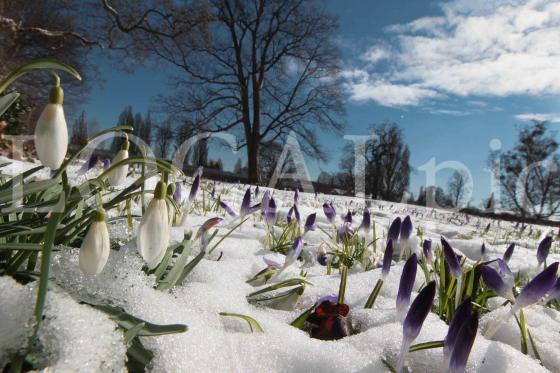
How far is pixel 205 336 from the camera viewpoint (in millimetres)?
731

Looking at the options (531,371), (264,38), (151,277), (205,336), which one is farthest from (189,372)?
(264,38)

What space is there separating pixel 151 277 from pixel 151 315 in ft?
0.45

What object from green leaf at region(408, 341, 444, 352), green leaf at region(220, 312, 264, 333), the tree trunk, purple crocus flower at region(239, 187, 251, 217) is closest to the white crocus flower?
green leaf at region(220, 312, 264, 333)

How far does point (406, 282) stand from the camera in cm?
78

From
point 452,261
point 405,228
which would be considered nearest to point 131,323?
point 452,261

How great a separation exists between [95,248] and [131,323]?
0.49 feet

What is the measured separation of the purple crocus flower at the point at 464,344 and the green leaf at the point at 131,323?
1.39 feet

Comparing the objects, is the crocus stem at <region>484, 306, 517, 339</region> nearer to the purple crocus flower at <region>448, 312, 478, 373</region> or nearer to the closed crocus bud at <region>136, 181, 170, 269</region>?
the purple crocus flower at <region>448, 312, 478, 373</region>

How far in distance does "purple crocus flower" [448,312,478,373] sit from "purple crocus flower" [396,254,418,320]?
6.2 inches

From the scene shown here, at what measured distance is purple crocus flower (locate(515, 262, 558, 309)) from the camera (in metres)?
0.81

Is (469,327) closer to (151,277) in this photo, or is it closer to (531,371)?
(531,371)

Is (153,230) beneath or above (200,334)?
above

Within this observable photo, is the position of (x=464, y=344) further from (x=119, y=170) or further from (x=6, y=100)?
(x=6, y=100)

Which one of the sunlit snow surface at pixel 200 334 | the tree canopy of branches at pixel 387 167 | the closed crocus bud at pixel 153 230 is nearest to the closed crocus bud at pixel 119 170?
the sunlit snow surface at pixel 200 334
